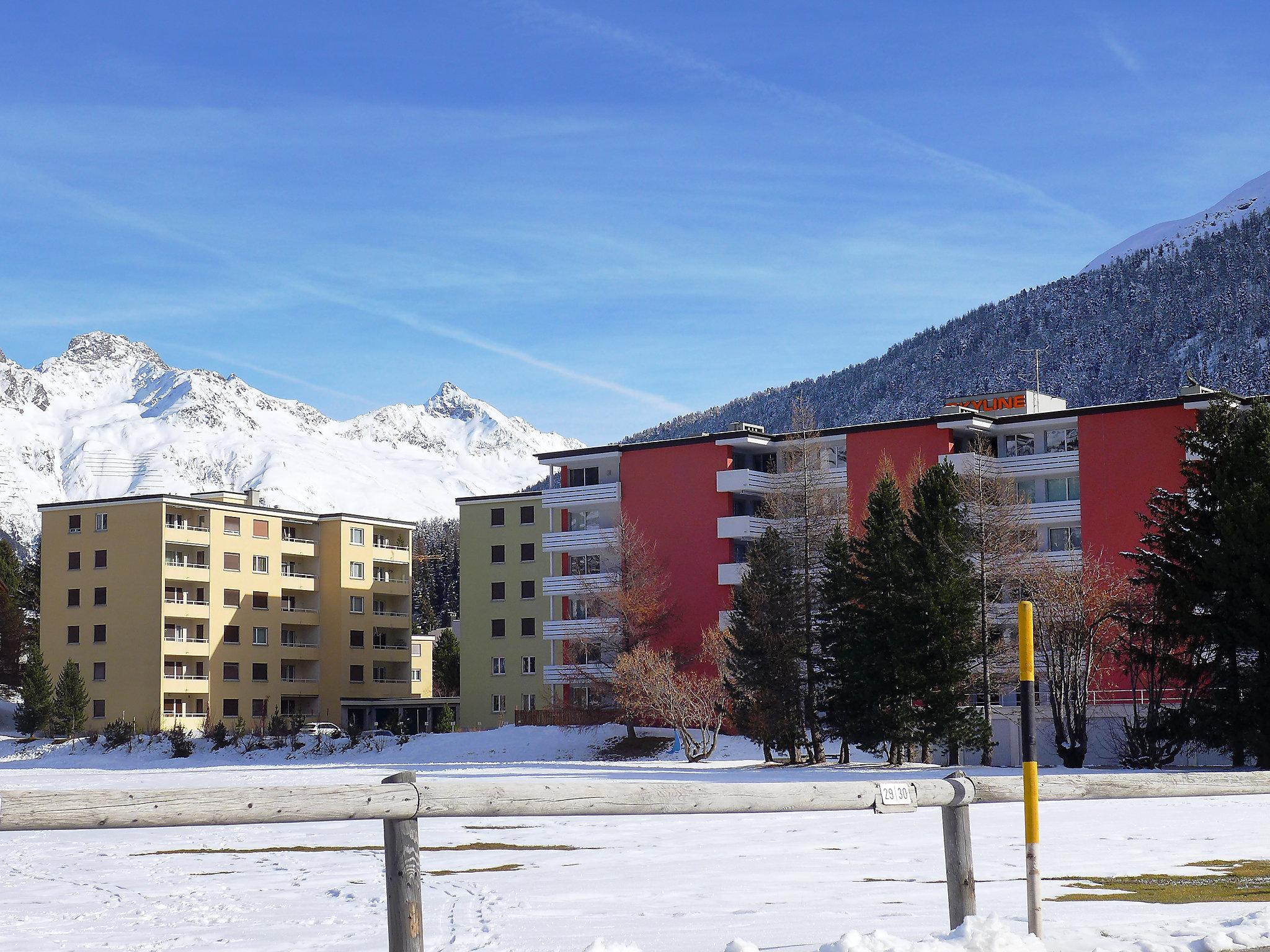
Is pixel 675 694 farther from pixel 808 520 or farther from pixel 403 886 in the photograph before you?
pixel 403 886

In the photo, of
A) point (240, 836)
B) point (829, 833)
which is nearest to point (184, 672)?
point (240, 836)

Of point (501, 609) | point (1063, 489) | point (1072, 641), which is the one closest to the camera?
point (1072, 641)

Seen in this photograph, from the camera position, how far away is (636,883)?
1683cm

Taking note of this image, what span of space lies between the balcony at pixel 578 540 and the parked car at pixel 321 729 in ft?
51.8

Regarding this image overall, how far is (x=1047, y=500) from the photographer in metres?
70.6

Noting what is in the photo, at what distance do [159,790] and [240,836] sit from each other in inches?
743

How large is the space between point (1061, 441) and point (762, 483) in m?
15.4

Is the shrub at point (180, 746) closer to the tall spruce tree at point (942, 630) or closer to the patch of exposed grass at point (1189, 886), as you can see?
the tall spruce tree at point (942, 630)

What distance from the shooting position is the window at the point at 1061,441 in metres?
70.4

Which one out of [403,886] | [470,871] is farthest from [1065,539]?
[403,886]

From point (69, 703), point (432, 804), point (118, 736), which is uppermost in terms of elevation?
point (432, 804)

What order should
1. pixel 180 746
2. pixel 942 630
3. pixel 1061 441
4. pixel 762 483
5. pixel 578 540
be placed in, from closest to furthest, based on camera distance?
pixel 942 630 < pixel 1061 441 < pixel 762 483 < pixel 180 746 < pixel 578 540

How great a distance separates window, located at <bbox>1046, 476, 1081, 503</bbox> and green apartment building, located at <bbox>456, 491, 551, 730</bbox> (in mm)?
33653

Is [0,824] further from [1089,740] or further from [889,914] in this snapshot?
[1089,740]
